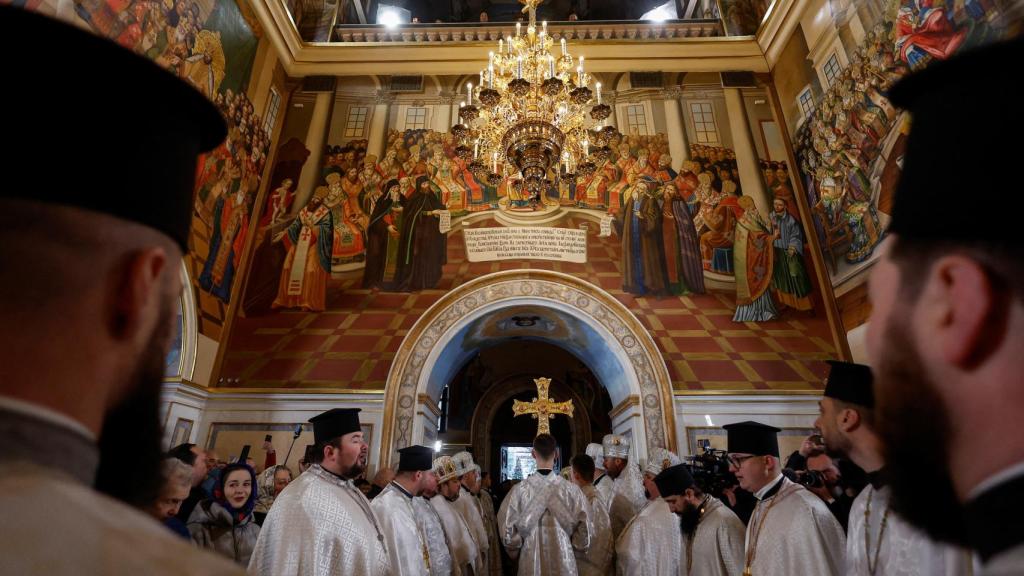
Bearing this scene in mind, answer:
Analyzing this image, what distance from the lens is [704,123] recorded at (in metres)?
9.62

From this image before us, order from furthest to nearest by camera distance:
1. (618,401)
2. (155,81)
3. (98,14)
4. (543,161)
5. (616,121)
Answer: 1. (616,121)
2. (618,401)
3. (543,161)
4. (98,14)
5. (155,81)

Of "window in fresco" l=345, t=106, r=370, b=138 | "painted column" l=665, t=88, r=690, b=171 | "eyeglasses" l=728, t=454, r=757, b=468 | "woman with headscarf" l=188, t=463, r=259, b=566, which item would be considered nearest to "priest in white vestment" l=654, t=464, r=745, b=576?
"eyeglasses" l=728, t=454, r=757, b=468

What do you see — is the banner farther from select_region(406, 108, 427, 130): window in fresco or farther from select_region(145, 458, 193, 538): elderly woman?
select_region(145, 458, 193, 538): elderly woman

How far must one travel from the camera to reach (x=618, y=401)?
8727 millimetres

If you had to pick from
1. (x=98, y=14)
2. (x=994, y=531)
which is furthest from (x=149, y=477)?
(x=98, y=14)

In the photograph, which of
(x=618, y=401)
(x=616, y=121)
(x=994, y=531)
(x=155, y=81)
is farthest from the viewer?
(x=616, y=121)

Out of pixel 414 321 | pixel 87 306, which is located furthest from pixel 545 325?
pixel 87 306

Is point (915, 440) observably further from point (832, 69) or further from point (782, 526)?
point (832, 69)

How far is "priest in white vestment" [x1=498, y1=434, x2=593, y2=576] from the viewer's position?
507 centimetres

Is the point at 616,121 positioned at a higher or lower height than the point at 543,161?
higher

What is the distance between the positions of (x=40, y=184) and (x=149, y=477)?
42 cm

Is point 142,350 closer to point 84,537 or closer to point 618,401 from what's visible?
point 84,537

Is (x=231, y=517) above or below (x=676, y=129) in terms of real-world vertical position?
below

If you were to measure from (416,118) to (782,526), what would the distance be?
30.4 ft
